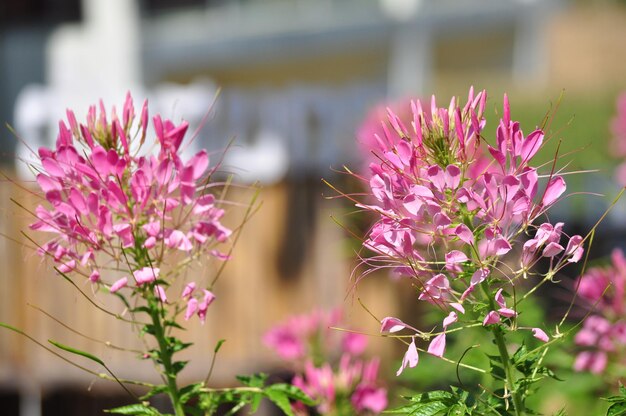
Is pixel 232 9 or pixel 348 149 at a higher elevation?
pixel 232 9

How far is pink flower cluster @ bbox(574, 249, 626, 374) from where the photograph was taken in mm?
2068

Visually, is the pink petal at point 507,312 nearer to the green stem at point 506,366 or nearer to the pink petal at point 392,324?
the green stem at point 506,366

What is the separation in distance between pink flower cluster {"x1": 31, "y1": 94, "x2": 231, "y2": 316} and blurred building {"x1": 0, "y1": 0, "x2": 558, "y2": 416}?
5.8 inches

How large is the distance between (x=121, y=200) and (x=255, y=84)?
1346 cm

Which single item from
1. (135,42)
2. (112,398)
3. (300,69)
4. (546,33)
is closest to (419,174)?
(112,398)

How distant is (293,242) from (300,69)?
902 cm

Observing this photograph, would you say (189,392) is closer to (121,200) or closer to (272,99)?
(121,200)

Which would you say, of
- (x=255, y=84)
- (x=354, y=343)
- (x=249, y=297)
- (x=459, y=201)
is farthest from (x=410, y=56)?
(x=459, y=201)

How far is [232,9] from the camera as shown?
540 inches

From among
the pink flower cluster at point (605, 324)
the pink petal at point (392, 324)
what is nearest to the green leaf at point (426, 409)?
the pink petal at point (392, 324)

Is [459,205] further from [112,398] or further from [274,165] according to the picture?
[112,398]

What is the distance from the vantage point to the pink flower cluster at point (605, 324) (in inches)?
81.4

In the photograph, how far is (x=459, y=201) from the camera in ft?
4.57

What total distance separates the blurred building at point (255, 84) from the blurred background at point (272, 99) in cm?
1
